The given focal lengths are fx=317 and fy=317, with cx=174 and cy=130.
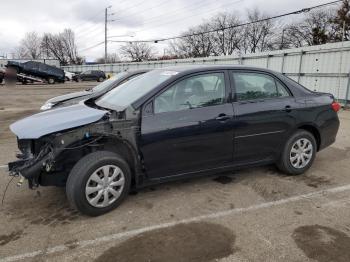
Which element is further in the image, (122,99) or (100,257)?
(122,99)

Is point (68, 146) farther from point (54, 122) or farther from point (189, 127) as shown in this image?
point (189, 127)

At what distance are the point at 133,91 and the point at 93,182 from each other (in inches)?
52.8

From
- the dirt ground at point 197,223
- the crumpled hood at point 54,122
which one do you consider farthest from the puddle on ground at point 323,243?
the crumpled hood at point 54,122

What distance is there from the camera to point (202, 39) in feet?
197

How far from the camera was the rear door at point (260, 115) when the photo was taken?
4180 mm

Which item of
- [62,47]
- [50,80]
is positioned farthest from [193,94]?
[62,47]

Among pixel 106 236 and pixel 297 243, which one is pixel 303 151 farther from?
pixel 106 236

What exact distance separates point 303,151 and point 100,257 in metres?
3.30

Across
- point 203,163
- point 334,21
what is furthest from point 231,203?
point 334,21

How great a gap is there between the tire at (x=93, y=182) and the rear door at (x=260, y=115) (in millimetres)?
1567

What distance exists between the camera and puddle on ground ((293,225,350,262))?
278 cm

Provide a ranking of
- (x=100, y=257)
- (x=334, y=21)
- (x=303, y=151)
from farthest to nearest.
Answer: (x=334, y=21), (x=303, y=151), (x=100, y=257)

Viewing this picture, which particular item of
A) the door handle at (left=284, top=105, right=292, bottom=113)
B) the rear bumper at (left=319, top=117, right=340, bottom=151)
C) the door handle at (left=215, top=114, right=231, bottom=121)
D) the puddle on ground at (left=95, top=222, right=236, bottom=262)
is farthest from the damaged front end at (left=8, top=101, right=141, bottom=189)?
the rear bumper at (left=319, top=117, right=340, bottom=151)

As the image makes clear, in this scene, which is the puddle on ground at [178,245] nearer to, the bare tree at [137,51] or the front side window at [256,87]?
the front side window at [256,87]
